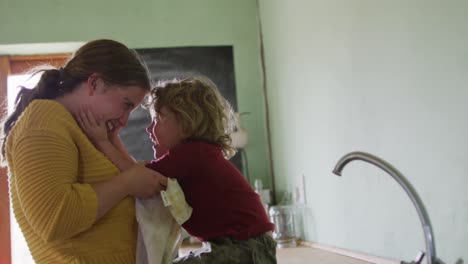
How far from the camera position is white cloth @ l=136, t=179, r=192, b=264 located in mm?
1117

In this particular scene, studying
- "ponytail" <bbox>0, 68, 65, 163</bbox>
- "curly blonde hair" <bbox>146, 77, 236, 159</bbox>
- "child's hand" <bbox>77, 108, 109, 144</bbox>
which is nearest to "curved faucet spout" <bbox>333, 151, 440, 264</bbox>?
"curly blonde hair" <bbox>146, 77, 236, 159</bbox>

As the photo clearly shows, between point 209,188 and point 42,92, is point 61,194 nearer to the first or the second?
point 42,92

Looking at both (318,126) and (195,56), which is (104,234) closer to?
(318,126)

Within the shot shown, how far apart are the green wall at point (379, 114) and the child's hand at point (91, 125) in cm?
82

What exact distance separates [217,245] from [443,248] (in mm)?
571

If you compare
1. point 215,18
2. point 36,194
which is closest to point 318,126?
point 215,18

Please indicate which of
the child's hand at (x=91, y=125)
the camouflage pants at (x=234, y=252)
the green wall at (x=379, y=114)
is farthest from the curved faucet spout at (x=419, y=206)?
the child's hand at (x=91, y=125)

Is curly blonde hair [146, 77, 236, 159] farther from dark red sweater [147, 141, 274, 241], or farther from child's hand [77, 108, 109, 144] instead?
child's hand [77, 108, 109, 144]

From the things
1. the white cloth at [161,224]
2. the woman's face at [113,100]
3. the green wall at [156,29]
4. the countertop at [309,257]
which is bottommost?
the countertop at [309,257]

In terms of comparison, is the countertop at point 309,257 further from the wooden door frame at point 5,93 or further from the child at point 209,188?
the wooden door frame at point 5,93

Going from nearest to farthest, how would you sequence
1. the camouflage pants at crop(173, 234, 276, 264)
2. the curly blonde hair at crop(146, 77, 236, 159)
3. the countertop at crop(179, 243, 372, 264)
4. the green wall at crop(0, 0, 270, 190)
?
the camouflage pants at crop(173, 234, 276, 264) → the curly blonde hair at crop(146, 77, 236, 159) → the countertop at crop(179, 243, 372, 264) → the green wall at crop(0, 0, 270, 190)

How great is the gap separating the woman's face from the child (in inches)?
6.9

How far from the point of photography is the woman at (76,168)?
947 millimetres

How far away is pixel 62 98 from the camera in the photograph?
1159mm
